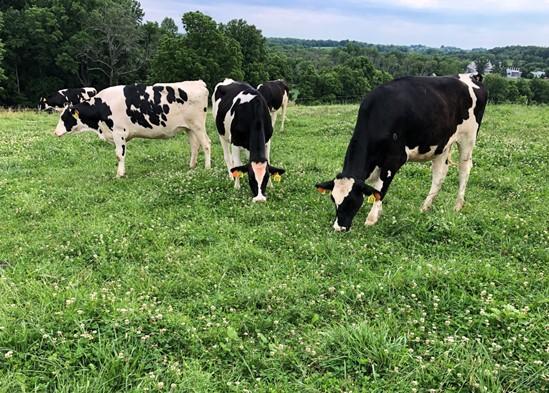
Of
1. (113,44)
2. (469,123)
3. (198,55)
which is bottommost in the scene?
(469,123)

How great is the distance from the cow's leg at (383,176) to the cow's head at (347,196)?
0.48m

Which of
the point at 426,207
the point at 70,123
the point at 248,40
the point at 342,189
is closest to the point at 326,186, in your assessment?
the point at 342,189

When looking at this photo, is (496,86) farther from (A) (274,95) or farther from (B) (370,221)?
(B) (370,221)

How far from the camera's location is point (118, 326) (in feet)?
14.6

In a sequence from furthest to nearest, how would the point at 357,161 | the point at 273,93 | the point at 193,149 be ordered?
the point at 273,93 → the point at 193,149 → the point at 357,161

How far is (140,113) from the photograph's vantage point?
11617 mm

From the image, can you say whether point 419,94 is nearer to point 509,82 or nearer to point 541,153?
point 541,153

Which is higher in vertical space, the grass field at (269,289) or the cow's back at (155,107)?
the cow's back at (155,107)

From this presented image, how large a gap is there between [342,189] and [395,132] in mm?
1312

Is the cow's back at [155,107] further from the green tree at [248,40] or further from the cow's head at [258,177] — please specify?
the green tree at [248,40]

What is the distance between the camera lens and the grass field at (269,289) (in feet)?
13.2

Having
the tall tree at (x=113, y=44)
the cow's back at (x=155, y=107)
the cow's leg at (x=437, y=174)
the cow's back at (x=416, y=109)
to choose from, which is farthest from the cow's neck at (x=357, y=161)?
the tall tree at (x=113, y=44)

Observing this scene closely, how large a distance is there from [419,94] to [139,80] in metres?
58.3

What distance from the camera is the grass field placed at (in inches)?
159
